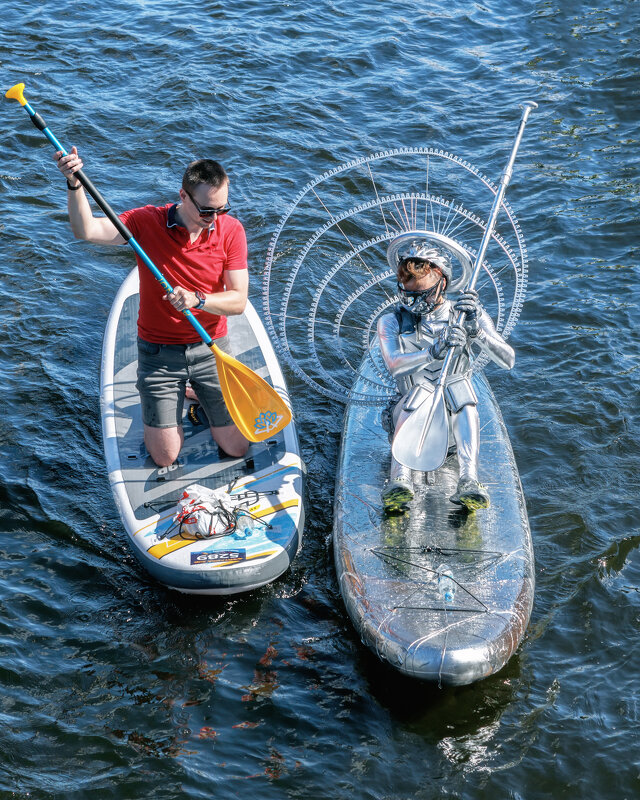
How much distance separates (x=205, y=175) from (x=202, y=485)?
1.79m

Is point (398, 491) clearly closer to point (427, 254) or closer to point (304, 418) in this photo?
point (427, 254)

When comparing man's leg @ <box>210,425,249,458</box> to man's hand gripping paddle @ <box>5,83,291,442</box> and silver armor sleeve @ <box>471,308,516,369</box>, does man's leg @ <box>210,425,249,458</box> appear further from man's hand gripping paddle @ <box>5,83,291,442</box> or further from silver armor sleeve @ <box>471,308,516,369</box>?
silver armor sleeve @ <box>471,308,516,369</box>

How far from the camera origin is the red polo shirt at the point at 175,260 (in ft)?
16.9

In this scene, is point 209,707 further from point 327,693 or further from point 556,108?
point 556,108

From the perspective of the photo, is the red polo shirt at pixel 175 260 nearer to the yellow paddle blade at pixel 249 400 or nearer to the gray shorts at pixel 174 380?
the gray shorts at pixel 174 380

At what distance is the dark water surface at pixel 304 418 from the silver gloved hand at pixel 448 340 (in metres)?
1.37

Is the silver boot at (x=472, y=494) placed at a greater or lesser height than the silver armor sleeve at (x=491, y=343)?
lesser

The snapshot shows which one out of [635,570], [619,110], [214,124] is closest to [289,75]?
[214,124]

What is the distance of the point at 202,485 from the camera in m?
5.50

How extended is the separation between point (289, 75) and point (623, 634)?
27.1 ft

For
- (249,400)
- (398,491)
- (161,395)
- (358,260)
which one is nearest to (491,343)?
(398,491)

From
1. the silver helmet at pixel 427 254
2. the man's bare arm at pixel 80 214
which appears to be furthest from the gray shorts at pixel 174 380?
the silver helmet at pixel 427 254

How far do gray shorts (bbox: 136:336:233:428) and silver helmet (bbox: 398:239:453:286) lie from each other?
1.22 m

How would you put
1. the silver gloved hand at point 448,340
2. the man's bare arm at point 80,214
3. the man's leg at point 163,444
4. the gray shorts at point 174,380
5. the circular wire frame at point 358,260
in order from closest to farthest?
the man's bare arm at point 80,214 → the silver gloved hand at point 448,340 → the gray shorts at point 174,380 → the man's leg at point 163,444 → the circular wire frame at point 358,260
